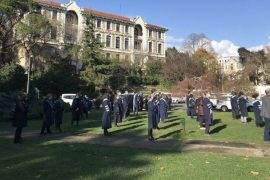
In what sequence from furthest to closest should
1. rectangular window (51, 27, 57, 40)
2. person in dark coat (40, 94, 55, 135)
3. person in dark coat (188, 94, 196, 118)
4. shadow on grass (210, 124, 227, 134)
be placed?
rectangular window (51, 27, 57, 40), person in dark coat (188, 94, 196, 118), shadow on grass (210, 124, 227, 134), person in dark coat (40, 94, 55, 135)

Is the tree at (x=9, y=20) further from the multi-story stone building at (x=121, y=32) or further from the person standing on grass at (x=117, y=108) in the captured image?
the multi-story stone building at (x=121, y=32)

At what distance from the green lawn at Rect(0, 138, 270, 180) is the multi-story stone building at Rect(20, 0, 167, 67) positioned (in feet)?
247

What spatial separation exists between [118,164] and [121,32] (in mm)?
95392

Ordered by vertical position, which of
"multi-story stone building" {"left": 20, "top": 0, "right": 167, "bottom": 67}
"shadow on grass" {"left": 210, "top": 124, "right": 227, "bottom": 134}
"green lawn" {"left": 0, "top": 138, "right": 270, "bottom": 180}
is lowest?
"green lawn" {"left": 0, "top": 138, "right": 270, "bottom": 180}

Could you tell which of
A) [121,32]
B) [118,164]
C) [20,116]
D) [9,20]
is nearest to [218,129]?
[20,116]

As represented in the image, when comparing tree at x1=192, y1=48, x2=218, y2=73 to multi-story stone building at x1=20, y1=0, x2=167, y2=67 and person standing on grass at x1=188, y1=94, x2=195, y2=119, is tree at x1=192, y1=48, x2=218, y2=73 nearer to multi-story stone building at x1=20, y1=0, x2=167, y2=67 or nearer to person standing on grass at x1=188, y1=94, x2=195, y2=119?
multi-story stone building at x1=20, y1=0, x2=167, y2=67

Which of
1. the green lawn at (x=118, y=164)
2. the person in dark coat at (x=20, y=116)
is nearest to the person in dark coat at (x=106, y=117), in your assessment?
the person in dark coat at (x=20, y=116)

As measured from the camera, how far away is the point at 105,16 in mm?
99688

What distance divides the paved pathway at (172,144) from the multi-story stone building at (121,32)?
71.0 metres

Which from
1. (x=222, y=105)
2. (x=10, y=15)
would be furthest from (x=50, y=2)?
(x=222, y=105)

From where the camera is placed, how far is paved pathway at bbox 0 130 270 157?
519 inches

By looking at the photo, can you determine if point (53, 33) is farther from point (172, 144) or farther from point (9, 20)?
point (172, 144)

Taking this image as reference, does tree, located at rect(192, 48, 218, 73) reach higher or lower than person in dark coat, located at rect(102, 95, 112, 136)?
higher

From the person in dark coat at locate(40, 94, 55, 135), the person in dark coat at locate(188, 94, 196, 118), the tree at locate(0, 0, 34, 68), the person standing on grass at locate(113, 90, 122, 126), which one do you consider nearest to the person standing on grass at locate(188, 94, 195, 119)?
the person in dark coat at locate(188, 94, 196, 118)
